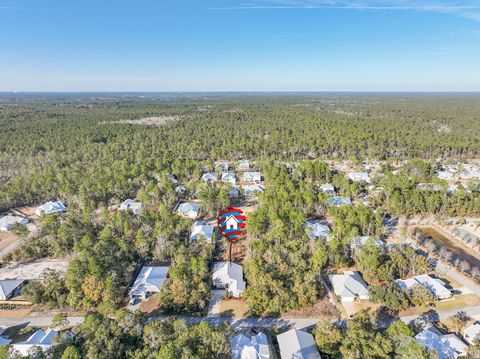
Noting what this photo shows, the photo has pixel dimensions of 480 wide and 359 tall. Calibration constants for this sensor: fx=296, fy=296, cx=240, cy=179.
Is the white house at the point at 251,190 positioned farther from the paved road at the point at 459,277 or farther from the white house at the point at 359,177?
the paved road at the point at 459,277

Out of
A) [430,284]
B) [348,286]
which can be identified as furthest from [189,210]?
[430,284]

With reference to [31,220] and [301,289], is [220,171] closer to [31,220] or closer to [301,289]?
[31,220]

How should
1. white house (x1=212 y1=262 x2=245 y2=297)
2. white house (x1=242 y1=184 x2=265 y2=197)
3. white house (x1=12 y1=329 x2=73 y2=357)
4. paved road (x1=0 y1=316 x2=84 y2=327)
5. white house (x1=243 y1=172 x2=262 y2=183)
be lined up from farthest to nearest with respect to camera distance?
white house (x1=243 y1=172 x2=262 y2=183), white house (x1=242 y1=184 x2=265 y2=197), white house (x1=212 y1=262 x2=245 y2=297), paved road (x1=0 y1=316 x2=84 y2=327), white house (x1=12 y1=329 x2=73 y2=357)

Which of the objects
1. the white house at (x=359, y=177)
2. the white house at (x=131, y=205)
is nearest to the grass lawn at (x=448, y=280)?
the white house at (x=359, y=177)

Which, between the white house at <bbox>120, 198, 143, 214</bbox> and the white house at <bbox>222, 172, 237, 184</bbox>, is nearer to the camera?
the white house at <bbox>120, 198, 143, 214</bbox>

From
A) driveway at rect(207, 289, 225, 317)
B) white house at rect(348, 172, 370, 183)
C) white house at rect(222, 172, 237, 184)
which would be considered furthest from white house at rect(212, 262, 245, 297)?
white house at rect(348, 172, 370, 183)

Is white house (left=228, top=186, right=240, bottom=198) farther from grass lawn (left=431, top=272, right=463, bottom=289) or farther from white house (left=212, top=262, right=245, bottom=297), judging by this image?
grass lawn (left=431, top=272, right=463, bottom=289)
